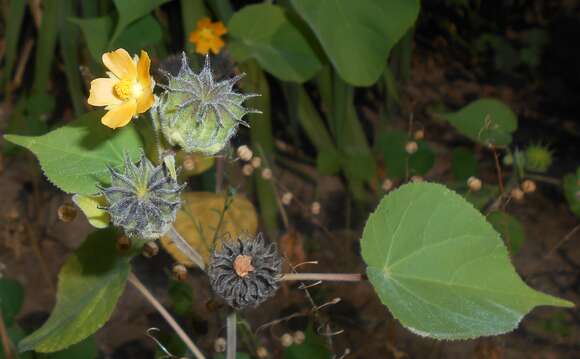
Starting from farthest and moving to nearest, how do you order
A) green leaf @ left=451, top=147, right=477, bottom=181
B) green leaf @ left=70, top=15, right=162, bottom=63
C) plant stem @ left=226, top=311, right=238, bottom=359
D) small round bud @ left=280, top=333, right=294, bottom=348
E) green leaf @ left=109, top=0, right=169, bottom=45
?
green leaf @ left=451, top=147, right=477, bottom=181, green leaf @ left=70, top=15, right=162, bottom=63, green leaf @ left=109, top=0, right=169, bottom=45, small round bud @ left=280, top=333, right=294, bottom=348, plant stem @ left=226, top=311, right=238, bottom=359

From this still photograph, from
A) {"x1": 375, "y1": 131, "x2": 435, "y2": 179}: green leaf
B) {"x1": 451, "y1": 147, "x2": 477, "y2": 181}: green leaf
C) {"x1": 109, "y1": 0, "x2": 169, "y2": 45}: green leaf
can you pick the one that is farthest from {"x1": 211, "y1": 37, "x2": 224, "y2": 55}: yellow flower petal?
{"x1": 451, "y1": 147, "x2": 477, "y2": 181}: green leaf

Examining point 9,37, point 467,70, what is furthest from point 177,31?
point 467,70

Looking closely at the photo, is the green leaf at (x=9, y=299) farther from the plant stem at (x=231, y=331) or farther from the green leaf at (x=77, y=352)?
the plant stem at (x=231, y=331)

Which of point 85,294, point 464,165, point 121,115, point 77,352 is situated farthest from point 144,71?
point 464,165

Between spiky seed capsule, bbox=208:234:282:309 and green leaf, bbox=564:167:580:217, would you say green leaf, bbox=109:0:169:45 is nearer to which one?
spiky seed capsule, bbox=208:234:282:309

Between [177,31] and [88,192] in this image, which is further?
[177,31]

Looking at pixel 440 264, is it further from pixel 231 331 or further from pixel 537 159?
pixel 537 159

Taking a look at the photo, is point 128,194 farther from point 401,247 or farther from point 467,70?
point 467,70
